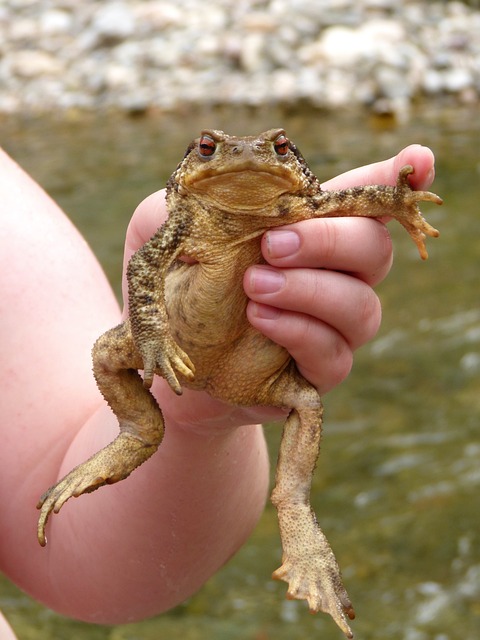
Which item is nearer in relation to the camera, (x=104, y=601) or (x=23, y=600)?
(x=104, y=601)

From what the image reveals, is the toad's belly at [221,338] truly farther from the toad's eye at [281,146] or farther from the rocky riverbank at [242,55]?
the rocky riverbank at [242,55]

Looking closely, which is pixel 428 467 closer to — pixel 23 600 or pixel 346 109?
pixel 23 600

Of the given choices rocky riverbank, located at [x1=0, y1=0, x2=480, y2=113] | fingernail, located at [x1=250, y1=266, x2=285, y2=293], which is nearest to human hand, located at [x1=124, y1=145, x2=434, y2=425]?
fingernail, located at [x1=250, y1=266, x2=285, y2=293]

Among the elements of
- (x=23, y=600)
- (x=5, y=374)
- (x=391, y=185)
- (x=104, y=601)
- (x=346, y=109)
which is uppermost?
(x=391, y=185)

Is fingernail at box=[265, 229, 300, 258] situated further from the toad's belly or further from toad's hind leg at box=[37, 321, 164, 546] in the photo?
toad's hind leg at box=[37, 321, 164, 546]

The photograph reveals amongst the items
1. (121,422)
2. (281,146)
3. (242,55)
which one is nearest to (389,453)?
(121,422)

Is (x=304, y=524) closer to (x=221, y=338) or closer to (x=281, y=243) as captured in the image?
(x=221, y=338)

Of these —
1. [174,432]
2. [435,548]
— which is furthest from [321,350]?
[435,548]

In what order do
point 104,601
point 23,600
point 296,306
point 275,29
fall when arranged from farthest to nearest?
1. point 275,29
2. point 23,600
3. point 104,601
4. point 296,306

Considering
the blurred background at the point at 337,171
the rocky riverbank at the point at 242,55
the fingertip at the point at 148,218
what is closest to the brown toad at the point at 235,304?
the fingertip at the point at 148,218
